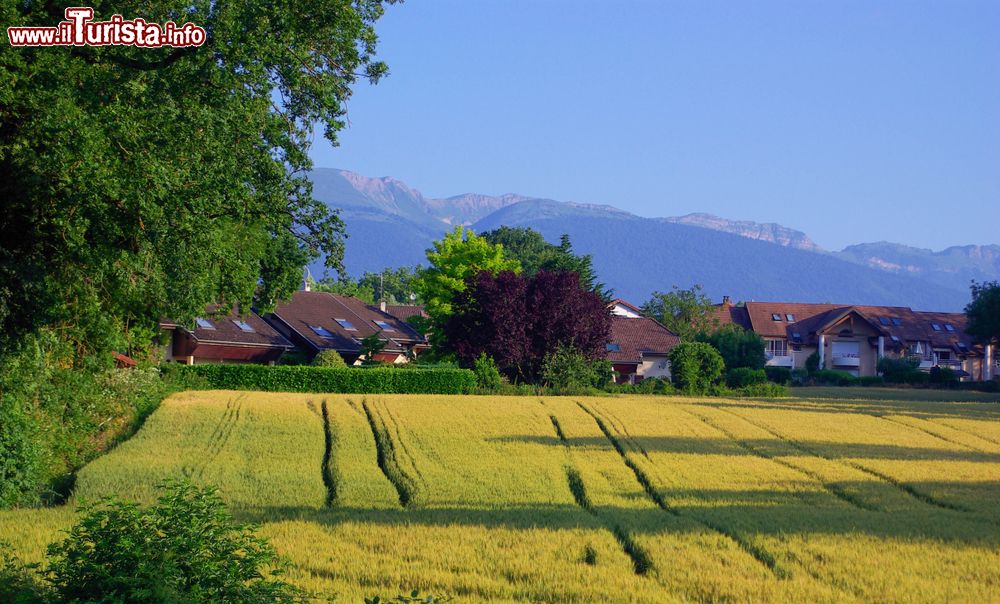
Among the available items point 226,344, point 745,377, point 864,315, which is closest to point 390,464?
point 226,344

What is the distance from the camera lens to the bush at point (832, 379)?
289 ft

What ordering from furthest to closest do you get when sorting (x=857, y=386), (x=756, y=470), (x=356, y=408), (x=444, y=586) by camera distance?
(x=857, y=386), (x=356, y=408), (x=756, y=470), (x=444, y=586)

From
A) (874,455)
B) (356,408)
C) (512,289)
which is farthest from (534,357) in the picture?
(874,455)

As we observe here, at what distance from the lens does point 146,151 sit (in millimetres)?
18688

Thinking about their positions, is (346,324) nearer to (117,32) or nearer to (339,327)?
(339,327)

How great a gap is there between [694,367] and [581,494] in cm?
3586

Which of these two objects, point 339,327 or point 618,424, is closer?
point 618,424

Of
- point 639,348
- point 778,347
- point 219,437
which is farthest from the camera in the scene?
point 778,347

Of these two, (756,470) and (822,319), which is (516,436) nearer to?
(756,470)

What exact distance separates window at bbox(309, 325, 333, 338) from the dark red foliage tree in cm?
1280

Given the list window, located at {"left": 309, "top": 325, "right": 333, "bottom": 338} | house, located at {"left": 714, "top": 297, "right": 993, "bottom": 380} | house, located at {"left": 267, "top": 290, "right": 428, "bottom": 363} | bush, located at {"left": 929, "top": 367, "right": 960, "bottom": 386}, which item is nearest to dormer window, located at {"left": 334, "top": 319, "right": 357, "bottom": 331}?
house, located at {"left": 267, "top": 290, "right": 428, "bottom": 363}

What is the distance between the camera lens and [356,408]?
1554 inches

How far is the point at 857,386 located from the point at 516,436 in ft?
193

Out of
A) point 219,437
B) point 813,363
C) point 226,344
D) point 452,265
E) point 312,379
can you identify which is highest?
point 452,265
